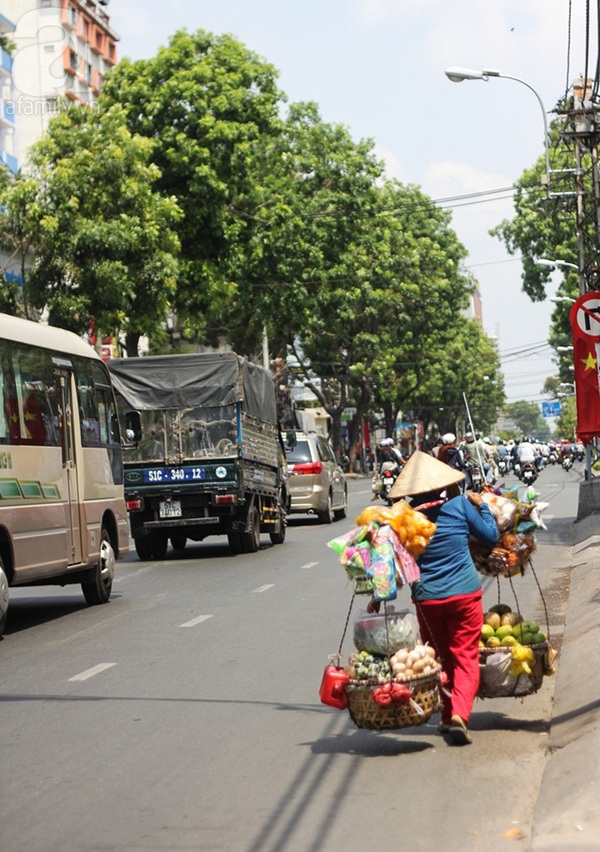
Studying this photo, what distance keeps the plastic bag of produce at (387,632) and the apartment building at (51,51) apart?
204ft

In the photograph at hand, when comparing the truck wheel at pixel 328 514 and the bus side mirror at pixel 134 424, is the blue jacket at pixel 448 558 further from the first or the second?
the truck wheel at pixel 328 514

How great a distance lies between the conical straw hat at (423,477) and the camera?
7.32 metres

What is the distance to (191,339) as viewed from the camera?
4853 centimetres

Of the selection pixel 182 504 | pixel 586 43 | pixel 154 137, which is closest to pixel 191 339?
pixel 154 137

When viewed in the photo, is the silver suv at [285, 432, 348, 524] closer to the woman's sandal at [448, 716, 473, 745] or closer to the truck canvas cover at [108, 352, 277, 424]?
the truck canvas cover at [108, 352, 277, 424]

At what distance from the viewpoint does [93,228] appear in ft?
96.1

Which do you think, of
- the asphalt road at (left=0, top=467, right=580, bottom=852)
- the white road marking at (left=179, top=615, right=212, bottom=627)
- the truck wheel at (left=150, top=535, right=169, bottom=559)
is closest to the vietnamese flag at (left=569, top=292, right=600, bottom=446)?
the asphalt road at (left=0, top=467, right=580, bottom=852)

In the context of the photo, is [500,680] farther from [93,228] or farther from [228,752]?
[93,228]

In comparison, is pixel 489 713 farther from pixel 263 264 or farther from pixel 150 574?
pixel 263 264

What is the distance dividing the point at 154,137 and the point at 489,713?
104 feet

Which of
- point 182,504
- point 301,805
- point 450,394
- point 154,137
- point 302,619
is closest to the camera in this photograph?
point 301,805

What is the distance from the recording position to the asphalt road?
5.73 m

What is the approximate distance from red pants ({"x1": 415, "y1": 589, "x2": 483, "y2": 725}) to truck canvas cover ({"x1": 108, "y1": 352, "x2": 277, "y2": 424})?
46.1 ft

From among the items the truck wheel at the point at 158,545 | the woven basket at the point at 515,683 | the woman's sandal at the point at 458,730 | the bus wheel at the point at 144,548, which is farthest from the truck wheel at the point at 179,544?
the woman's sandal at the point at 458,730
